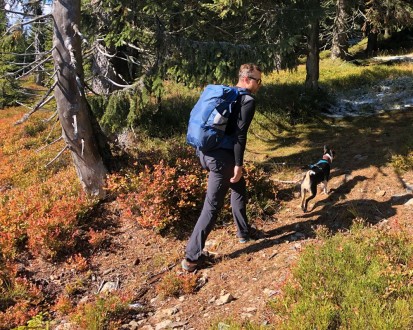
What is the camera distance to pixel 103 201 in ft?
24.5

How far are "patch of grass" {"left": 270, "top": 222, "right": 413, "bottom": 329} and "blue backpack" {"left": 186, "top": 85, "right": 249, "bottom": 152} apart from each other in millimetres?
1944

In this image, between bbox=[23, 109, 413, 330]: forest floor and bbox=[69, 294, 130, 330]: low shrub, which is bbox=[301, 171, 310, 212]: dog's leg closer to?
bbox=[23, 109, 413, 330]: forest floor

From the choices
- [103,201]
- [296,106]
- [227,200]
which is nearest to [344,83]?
[296,106]

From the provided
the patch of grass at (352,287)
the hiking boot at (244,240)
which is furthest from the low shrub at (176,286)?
the patch of grass at (352,287)

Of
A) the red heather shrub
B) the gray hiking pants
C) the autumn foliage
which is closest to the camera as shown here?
the gray hiking pants

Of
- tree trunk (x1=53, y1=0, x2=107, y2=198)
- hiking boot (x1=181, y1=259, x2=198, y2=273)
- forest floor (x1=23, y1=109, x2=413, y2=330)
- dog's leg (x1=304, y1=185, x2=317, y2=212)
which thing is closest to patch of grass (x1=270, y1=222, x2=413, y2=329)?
forest floor (x1=23, y1=109, x2=413, y2=330)

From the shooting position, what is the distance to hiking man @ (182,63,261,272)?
4.93 metres

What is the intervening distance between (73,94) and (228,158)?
348 centimetres

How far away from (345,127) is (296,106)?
204cm

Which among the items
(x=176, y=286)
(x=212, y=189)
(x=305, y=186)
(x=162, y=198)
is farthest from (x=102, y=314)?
(x=305, y=186)

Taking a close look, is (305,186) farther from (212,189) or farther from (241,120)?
(241,120)

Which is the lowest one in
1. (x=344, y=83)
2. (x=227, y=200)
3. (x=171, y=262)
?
(x=171, y=262)

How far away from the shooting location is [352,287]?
3.81 m

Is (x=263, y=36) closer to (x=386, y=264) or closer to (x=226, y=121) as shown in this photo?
(x=226, y=121)
